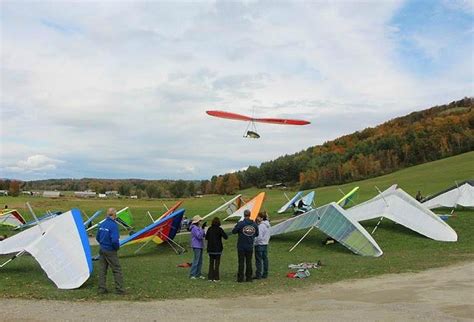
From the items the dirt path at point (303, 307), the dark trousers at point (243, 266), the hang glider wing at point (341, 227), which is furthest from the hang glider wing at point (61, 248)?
the hang glider wing at point (341, 227)

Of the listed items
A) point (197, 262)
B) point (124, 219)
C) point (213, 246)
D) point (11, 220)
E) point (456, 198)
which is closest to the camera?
point (213, 246)

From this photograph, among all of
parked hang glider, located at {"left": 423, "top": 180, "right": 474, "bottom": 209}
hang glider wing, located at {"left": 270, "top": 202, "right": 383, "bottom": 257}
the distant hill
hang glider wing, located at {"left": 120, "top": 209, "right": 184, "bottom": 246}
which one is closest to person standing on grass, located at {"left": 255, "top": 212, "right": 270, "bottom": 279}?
hang glider wing, located at {"left": 270, "top": 202, "right": 383, "bottom": 257}

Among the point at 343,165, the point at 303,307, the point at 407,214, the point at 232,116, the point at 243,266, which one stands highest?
the point at 343,165

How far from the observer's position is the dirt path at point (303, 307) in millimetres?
9367

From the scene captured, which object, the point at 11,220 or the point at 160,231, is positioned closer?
the point at 160,231

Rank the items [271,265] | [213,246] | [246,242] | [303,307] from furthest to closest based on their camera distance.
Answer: [271,265]
[213,246]
[246,242]
[303,307]

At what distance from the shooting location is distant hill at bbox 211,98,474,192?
122 metres

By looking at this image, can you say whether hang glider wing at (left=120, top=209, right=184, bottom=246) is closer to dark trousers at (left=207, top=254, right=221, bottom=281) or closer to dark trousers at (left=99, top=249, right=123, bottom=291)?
dark trousers at (left=207, top=254, right=221, bottom=281)

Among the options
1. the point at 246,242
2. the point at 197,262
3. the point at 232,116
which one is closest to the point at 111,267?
the point at 197,262

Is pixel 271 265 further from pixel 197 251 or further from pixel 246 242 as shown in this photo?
pixel 197 251

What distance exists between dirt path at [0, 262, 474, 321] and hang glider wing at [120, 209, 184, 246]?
9533mm

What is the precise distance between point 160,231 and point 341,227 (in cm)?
796

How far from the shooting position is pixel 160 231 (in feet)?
71.6

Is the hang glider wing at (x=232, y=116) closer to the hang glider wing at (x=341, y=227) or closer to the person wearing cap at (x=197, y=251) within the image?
the hang glider wing at (x=341, y=227)
